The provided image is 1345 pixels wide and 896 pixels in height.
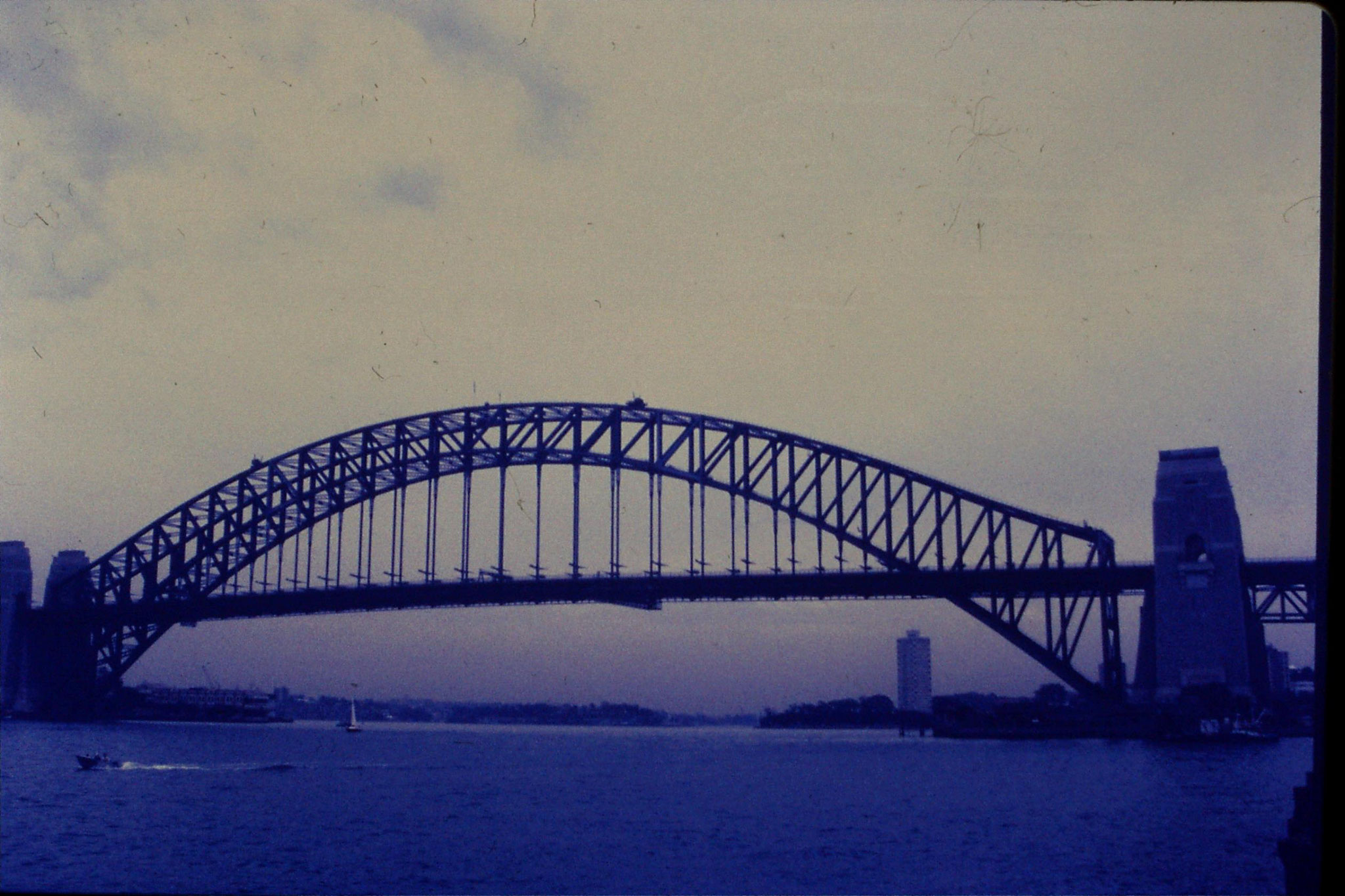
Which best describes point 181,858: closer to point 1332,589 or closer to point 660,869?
point 660,869

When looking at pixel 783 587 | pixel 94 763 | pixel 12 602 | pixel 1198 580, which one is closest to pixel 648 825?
pixel 94 763

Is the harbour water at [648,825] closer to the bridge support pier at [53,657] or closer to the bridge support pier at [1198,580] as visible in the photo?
the bridge support pier at [1198,580]

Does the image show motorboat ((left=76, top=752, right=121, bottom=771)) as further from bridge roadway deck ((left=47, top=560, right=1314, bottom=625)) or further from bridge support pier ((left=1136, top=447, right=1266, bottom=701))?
bridge support pier ((left=1136, top=447, right=1266, bottom=701))

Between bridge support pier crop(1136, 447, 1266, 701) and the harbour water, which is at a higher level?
bridge support pier crop(1136, 447, 1266, 701)

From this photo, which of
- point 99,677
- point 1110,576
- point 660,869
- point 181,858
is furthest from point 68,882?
point 99,677

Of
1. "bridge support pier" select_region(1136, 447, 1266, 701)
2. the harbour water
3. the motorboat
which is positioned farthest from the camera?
"bridge support pier" select_region(1136, 447, 1266, 701)

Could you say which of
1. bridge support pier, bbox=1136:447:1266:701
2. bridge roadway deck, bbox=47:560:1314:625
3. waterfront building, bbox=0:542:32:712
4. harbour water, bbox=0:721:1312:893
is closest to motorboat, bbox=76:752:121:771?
harbour water, bbox=0:721:1312:893

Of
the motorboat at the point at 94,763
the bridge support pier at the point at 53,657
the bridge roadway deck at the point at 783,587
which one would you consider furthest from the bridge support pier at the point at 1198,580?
the bridge support pier at the point at 53,657

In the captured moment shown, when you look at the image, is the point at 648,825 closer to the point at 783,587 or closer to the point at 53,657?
the point at 783,587
